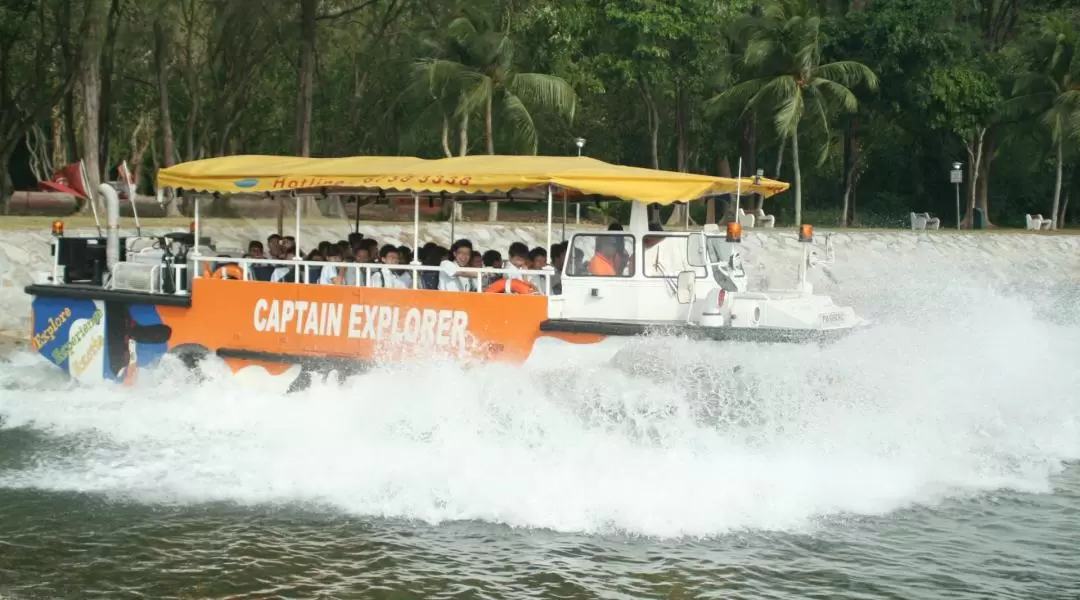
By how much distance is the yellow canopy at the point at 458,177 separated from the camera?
10.5m

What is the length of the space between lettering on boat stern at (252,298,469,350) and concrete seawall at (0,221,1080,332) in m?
8.26

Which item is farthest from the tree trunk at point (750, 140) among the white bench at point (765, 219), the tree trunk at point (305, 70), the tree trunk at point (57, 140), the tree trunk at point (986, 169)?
the tree trunk at point (57, 140)

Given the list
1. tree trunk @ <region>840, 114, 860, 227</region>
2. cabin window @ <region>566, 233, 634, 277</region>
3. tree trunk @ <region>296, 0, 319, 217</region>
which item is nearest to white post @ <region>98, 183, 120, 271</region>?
cabin window @ <region>566, 233, 634, 277</region>

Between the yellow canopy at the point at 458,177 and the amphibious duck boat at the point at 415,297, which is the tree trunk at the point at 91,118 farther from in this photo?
the yellow canopy at the point at 458,177

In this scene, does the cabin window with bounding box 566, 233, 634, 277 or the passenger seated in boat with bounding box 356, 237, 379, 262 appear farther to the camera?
the passenger seated in boat with bounding box 356, 237, 379, 262

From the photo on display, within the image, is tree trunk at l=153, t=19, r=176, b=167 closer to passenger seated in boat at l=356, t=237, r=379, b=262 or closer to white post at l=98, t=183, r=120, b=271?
white post at l=98, t=183, r=120, b=271

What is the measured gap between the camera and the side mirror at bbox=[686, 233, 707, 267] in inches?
433

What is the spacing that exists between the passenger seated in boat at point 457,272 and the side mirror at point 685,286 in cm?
199

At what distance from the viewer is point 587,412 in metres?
10.1

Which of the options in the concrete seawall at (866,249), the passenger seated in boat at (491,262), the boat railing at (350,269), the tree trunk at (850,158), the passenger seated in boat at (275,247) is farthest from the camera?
the tree trunk at (850,158)

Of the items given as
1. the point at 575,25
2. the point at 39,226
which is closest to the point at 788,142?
the point at 575,25

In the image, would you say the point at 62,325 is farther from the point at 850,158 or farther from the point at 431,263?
the point at 850,158

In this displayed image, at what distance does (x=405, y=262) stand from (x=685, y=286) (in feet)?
10.6

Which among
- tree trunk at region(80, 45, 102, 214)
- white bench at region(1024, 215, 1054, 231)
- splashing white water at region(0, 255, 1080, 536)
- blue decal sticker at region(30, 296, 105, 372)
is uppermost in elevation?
tree trunk at region(80, 45, 102, 214)
